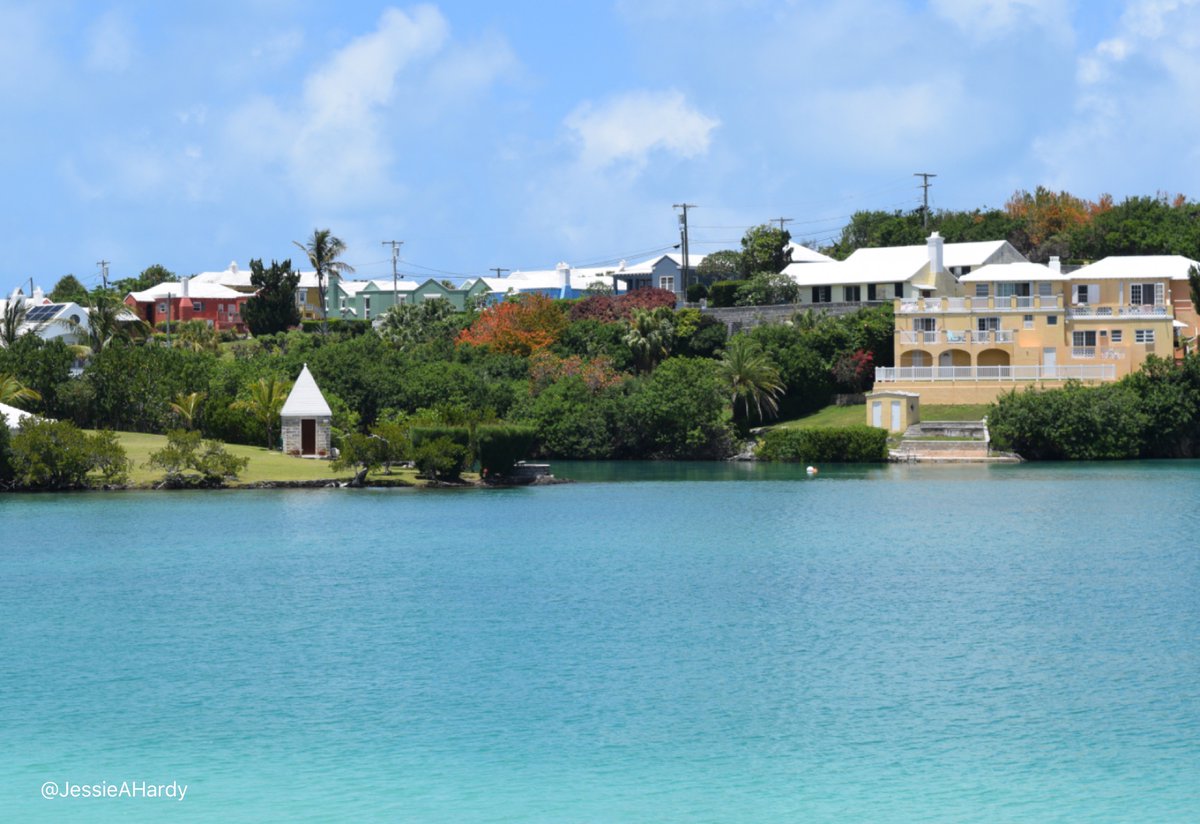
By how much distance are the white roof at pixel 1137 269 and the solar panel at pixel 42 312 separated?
72735 mm

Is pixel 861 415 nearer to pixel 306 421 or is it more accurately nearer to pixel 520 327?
pixel 520 327

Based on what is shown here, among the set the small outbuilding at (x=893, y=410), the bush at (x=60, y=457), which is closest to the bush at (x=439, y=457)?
the bush at (x=60, y=457)

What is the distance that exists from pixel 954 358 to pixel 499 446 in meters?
34.2

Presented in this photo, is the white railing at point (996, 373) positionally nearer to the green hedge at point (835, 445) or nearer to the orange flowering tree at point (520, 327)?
the green hedge at point (835, 445)

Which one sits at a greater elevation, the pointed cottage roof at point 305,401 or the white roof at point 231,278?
the white roof at point 231,278

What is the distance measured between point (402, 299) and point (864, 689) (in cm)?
12046

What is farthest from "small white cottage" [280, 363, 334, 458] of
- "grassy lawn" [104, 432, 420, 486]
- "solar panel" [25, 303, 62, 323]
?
"solar panel" [25, 303, 62, 323]

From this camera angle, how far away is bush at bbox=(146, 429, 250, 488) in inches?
2282

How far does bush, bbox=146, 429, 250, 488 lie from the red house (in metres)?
71.0

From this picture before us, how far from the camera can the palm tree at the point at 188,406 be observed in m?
70.0

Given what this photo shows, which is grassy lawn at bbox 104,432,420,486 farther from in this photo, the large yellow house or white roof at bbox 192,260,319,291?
white roof at bbox 192,260,319,291

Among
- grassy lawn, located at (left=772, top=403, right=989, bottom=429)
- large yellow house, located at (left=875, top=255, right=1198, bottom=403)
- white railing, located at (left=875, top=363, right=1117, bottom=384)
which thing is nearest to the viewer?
grassy lawn, located at (left=772, top=403, right=989, bottom=429)

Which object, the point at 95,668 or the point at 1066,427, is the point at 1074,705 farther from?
the point at 1066,427

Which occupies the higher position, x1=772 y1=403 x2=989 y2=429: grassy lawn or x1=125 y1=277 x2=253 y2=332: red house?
x1=125 y1=277 x2=253 y2=332: red house
